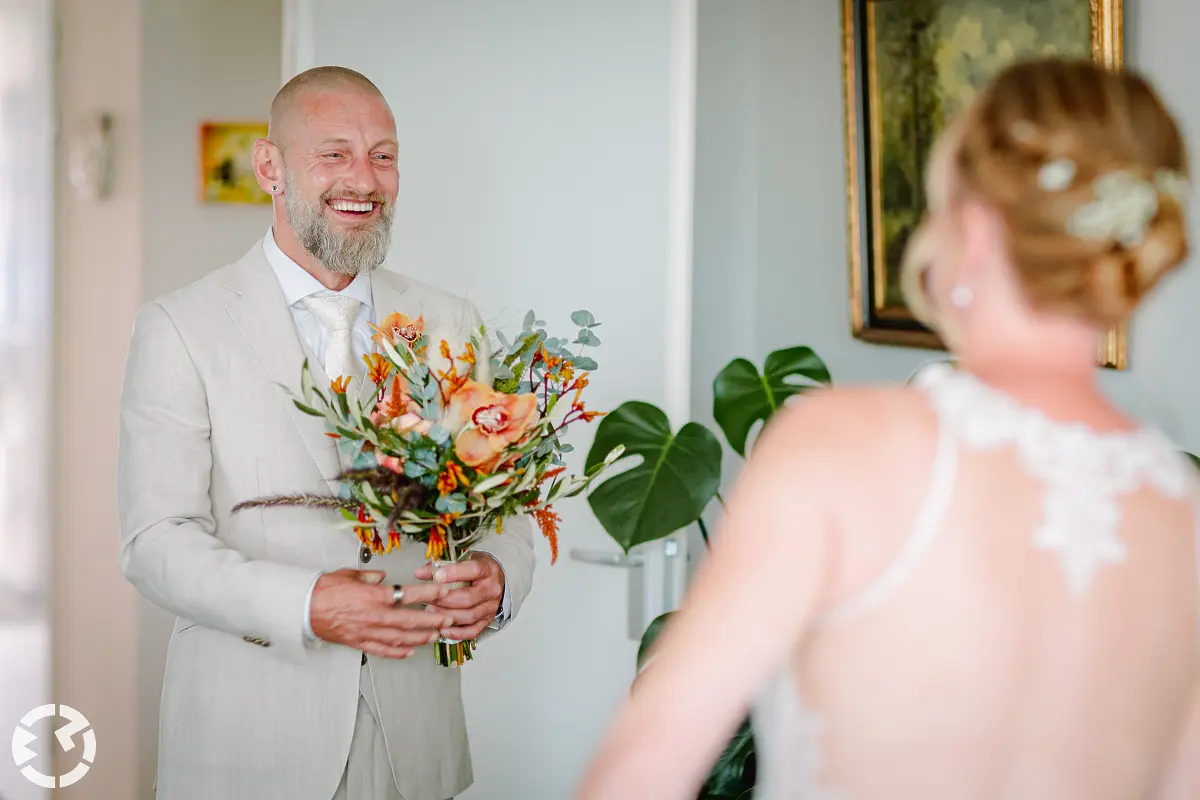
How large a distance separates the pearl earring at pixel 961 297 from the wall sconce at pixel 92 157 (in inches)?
123

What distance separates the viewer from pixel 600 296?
112 inches

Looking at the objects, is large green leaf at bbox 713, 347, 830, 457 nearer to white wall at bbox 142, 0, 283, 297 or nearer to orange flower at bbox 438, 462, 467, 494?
orange flower at bbox 438, 462, 467, 494

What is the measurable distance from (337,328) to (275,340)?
127mm

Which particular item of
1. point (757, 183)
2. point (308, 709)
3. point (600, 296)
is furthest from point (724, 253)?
point (308, 709)

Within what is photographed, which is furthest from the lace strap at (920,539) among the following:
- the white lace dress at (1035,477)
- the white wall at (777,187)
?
the white wall at (777,187)

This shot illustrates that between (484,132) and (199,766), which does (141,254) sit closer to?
(484,132)

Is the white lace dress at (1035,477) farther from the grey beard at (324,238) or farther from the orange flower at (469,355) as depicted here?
the grey beard at (324,238)

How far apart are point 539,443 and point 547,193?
48.8 inches

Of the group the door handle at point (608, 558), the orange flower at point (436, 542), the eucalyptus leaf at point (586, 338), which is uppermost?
the eucalyptus leaf at point (586, 338)

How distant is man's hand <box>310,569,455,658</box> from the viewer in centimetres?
180

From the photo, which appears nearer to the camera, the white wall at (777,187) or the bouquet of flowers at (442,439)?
the bouquet of flowers at (442,439)

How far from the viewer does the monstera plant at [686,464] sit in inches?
83.5

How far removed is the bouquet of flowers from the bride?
0.74 meters

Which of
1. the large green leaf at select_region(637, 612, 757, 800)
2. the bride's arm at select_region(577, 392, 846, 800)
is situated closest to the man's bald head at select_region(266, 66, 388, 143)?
the large green leaf at select_region(637, 612, 757, 800)
